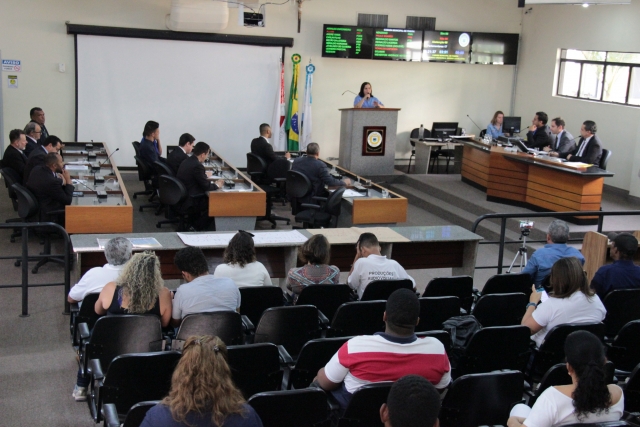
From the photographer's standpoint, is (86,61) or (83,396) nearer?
(83,396)

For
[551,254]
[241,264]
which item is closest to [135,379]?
[241,264]

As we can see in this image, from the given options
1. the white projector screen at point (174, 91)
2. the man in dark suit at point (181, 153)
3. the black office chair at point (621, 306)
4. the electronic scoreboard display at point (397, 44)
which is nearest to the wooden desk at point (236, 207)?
the man in dark suit at point (181, 153)

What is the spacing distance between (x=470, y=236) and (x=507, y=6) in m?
8.83

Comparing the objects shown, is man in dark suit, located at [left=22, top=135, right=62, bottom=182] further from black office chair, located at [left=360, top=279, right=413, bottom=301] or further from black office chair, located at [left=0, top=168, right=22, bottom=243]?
black office chair, located at [left=360, top=279, right=413, bottom=301]

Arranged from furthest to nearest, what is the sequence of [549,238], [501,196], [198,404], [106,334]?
[501,196]
[549,238]
[106,334]
[198,404]

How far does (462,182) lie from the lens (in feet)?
39.1

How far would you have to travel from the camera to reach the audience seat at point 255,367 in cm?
356

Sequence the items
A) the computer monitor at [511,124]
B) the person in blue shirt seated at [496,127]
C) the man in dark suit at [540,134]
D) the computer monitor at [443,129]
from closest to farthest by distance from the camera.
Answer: the man in dark suit at [540,134] < the person in blue shirt seated at [496,127] < the computer monitor at [443,129] < the computer monitor at [511,124]

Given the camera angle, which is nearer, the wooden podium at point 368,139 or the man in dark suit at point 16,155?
the man in dark suit at point 16,155

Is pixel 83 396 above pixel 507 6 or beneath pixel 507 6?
beneath

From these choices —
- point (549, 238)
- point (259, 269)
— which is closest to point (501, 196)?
point (549, 238)

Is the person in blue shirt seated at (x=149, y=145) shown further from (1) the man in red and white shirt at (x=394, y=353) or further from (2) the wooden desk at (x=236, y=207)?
(1) the man in red and white shirt at (x=394, y=353)

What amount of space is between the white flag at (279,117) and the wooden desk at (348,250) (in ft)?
22.2

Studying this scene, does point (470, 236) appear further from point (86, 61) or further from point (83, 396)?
point (86, 61)
